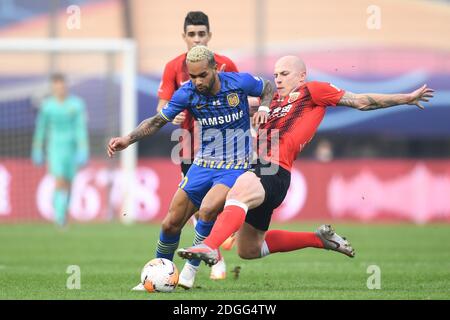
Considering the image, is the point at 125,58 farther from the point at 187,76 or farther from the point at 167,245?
the point at 167,245

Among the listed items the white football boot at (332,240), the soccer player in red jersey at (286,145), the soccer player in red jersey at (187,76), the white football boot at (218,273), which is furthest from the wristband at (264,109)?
the white football boot at (218,273)

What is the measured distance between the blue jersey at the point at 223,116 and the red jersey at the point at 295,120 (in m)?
0.20

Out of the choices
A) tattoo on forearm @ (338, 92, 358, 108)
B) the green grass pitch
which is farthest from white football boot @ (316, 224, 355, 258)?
tattoo on forearm @ (338, 92, 358, 108)

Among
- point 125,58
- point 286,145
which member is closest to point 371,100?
point 286,145

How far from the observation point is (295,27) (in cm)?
2280

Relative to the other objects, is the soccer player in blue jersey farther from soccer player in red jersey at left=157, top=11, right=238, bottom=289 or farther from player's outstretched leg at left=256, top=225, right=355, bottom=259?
soccer player in red jersey at left=157, top=11, right=238, bottom=289

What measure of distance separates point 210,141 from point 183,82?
1.37m

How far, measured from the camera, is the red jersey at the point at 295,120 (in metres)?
8.80

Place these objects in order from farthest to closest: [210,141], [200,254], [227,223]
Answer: [210,141] → [227,223] → [200,254]

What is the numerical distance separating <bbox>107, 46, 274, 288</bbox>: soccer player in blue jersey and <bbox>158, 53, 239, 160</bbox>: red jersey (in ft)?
3.38

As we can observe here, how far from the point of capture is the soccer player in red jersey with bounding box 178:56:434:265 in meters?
8.49

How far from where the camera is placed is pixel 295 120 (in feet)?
29.2

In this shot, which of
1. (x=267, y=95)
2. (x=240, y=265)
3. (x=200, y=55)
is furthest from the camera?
(x=240, y=265)
